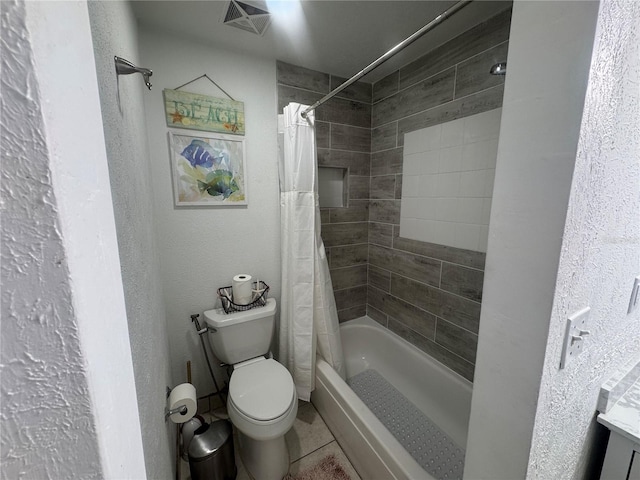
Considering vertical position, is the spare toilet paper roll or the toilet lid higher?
the spare toilet paper roll

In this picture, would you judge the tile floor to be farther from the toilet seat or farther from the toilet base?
Answer: the toilet seat

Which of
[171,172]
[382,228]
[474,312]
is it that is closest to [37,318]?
[171,172]

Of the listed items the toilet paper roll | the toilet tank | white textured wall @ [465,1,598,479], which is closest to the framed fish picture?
the toilet tank

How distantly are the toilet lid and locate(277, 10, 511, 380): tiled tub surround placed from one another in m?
0.87

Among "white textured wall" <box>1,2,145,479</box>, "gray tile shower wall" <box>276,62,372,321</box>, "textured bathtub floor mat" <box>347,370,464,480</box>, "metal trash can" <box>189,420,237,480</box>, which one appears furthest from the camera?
"gray tile shower wall" <box>276,62,372,321</box>

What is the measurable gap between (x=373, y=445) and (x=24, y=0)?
1608 mm

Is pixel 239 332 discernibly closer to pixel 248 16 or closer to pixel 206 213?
pixel 206 213

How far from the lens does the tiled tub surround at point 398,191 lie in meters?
1.42

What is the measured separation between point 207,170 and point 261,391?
1.29m

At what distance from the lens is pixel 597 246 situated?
0.60 metres

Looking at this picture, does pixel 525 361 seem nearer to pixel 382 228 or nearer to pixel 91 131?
pixel 91 131

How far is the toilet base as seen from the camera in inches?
49.6

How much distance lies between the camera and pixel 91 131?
0.85 feet

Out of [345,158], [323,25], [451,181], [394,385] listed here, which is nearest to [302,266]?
[345,158]
